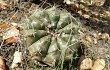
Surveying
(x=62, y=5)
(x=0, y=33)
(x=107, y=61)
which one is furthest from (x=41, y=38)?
(x=62, y=5)

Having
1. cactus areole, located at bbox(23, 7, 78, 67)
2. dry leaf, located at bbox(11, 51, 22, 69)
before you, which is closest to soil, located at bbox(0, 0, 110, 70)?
dry leaf, located at bbox(11, 51, 22, 69)

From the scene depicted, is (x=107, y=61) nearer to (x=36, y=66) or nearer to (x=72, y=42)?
(x=72, y=42)

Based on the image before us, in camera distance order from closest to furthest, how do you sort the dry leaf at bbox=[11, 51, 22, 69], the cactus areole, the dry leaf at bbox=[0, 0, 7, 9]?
the cactus areole
the dry leaf at bbox=[11, 51, 22, 69]
the dry leaf at bbox=[0, 0, 7, 9]

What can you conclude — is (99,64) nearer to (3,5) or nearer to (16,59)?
(16,59)

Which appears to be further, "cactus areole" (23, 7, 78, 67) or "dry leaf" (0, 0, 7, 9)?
"dry leaf" (0, 0, 7, 9)

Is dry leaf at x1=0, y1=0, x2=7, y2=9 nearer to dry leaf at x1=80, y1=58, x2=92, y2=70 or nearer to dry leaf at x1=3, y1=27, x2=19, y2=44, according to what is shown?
dry leaf at x1=3, y1=27, x2=19, y2=44

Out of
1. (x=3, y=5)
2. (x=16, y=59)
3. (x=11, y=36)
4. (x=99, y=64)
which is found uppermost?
(x=3, y=5)

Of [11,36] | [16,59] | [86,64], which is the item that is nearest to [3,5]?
[11,36]

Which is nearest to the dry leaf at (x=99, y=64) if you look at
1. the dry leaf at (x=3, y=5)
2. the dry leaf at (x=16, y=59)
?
the dry leaf at (x=16, y=59)

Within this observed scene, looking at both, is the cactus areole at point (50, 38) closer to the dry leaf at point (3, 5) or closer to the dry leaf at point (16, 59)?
the dry leaf at point (16, 59)
